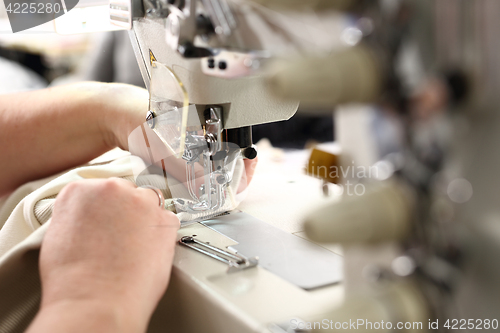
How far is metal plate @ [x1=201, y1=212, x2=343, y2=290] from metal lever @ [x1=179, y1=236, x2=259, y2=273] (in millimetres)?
13

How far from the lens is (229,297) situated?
41 cm

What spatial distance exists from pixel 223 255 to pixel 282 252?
0.07m

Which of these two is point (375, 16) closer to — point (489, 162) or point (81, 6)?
point (489, 162)

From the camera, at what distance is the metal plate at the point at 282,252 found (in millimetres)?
450

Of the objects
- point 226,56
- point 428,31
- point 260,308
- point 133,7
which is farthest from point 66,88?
point 428,31

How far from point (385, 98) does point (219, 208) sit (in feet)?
1.30
